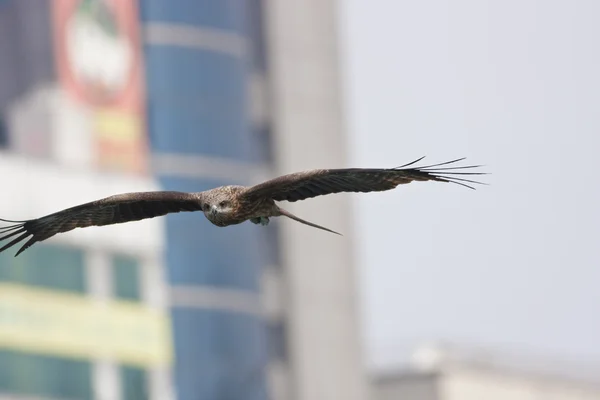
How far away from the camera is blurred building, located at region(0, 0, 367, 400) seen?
61.0m

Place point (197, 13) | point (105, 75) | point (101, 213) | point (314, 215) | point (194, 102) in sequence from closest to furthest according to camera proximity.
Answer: point (101, 213) → point (105, 75) → point (194, 102) → point (197, 13) → point (314, 215)

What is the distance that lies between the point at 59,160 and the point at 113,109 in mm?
6789

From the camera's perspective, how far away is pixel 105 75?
7738 centimetres

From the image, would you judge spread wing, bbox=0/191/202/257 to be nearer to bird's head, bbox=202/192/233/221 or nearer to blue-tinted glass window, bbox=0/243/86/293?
bird's head, bbox=202/192/233/221

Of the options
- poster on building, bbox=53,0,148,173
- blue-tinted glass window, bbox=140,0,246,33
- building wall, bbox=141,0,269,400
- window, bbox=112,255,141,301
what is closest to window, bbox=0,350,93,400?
window, bbox=112,255,141,301

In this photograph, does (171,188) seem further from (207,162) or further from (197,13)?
(197,13)

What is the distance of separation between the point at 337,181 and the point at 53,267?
120ft

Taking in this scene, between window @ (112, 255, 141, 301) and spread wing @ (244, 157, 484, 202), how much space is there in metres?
37.3

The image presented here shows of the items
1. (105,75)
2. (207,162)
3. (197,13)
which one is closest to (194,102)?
(207,162)

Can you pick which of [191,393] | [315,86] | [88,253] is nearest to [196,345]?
[191,393]

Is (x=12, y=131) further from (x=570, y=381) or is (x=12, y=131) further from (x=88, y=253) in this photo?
(x=570, y=381)

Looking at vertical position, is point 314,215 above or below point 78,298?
above

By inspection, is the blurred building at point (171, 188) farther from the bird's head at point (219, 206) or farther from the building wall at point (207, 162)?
the bird's head at point (219, 206)

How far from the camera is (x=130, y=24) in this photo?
261ft
